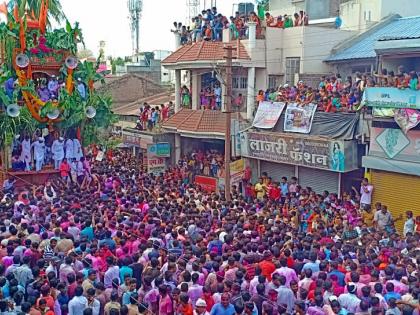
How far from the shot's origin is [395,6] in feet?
76.0

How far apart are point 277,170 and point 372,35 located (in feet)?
20.4

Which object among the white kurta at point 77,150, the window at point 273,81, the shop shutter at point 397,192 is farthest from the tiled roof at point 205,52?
the shop shutter at point 397,192

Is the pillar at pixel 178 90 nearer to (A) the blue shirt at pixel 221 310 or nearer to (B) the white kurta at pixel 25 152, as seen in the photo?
(B) the white kurta at pixel 25 152

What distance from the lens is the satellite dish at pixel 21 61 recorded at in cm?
1883

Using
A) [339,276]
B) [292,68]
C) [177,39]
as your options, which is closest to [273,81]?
[292,68]

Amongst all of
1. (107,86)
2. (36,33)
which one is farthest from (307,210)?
(107,86)

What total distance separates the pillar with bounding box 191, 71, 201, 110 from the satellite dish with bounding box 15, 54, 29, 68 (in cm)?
701

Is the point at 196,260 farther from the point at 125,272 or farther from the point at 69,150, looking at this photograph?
the point at 69,150

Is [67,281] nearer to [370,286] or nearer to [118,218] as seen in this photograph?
[118,218]

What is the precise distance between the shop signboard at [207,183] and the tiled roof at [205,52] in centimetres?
453

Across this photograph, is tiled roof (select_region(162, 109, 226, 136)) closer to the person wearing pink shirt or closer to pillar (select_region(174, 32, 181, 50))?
pillar (select_region(174, 32, 181, 50))

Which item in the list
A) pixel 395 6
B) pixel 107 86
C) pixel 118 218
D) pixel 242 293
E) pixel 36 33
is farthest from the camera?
pixel 107 86

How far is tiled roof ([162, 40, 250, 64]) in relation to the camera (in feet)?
70.0

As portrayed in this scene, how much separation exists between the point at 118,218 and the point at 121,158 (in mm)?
11800
